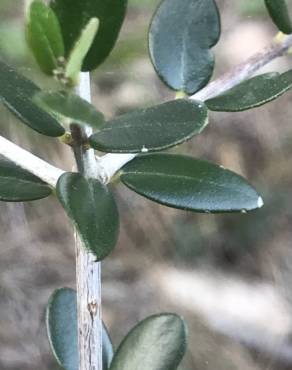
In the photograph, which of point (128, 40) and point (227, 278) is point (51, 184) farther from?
point (227, 278)

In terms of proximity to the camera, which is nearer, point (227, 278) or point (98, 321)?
point (98, 321)

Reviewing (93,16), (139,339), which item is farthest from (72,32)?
(139,339)

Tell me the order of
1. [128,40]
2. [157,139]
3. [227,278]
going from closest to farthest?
1. [157,139]
2. [128,40]
3. [227,278]

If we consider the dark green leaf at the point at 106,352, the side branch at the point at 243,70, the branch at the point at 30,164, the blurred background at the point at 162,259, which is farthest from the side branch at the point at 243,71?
the blurred background at the point at 162,259

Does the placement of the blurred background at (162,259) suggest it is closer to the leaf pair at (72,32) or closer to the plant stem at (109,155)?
the plant stem at (109,155)

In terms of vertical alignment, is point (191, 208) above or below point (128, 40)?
above

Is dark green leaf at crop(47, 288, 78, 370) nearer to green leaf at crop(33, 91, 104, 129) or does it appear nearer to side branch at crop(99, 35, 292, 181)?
side branch at crop(99, 35, 292, 181)

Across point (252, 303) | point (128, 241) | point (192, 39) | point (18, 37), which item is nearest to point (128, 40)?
point (18, 37)
